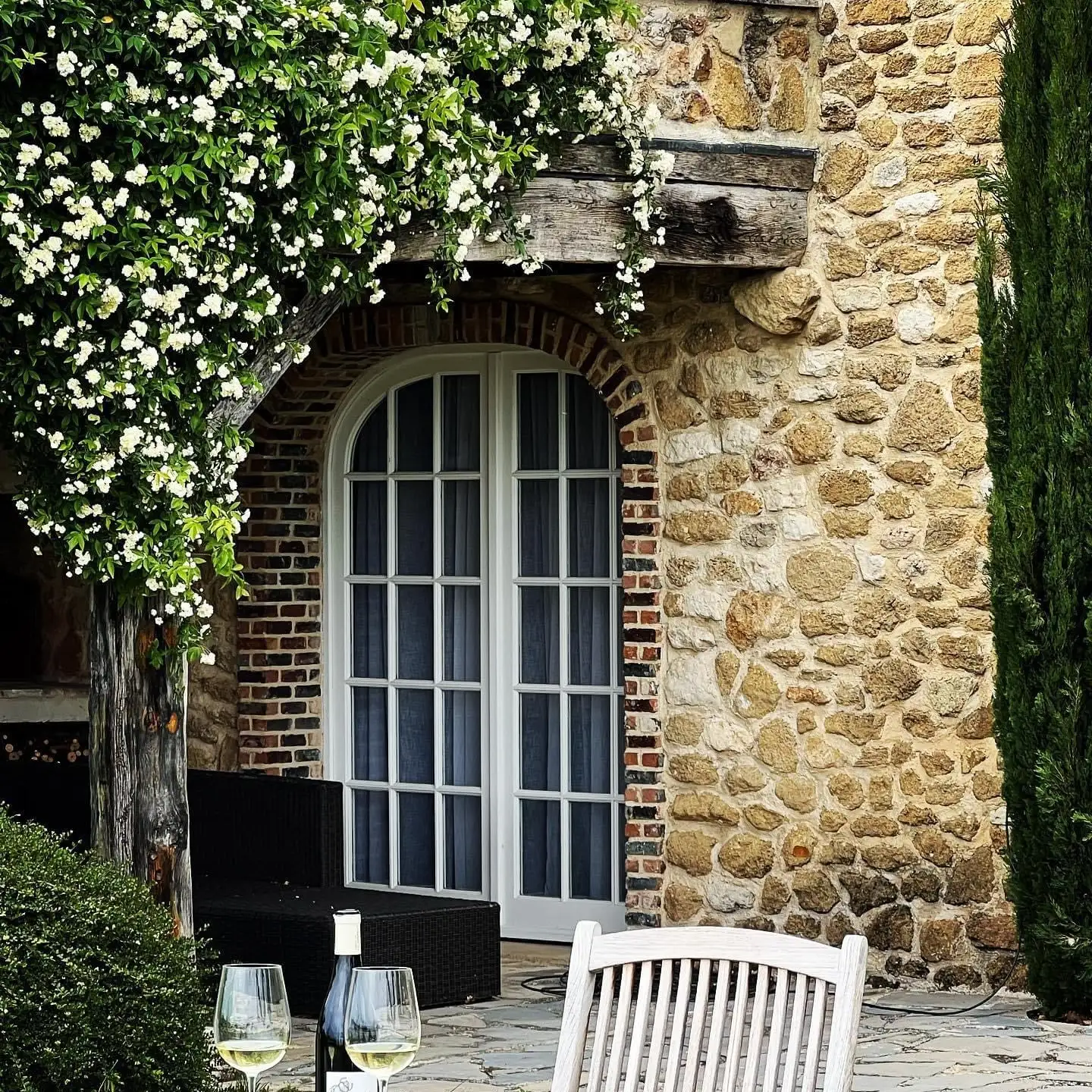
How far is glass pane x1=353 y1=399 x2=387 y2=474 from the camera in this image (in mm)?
8273

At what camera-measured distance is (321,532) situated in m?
8.38

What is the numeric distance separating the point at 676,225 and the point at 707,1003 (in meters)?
4.11

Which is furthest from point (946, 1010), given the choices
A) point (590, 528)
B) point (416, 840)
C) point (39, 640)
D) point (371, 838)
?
point (39, 640)

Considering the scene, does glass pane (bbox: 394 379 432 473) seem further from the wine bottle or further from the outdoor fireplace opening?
the wine bottle

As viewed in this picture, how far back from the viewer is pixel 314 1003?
20.4 ft

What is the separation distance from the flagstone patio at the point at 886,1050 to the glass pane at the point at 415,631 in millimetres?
1903

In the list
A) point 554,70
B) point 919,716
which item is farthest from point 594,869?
point 554,70

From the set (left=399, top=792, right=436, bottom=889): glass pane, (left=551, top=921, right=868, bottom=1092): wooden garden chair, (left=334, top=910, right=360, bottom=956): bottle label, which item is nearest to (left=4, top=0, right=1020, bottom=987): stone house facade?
(left=399, top=792, right=436, bottom=889): glass pane

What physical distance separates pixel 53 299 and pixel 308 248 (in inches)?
28.7

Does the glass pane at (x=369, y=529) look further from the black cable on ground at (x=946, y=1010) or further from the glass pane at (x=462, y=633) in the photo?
the black cable on ground at (x=946, y=1010)

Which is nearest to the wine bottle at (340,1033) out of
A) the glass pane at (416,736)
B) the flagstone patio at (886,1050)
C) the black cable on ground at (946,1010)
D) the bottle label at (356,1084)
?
the bottle label at (356,1084)

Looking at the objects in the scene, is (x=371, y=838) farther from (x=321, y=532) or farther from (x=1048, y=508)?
(x=1048, y=508)

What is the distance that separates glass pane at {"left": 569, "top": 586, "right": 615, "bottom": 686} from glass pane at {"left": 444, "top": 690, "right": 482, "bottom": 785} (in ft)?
1.67

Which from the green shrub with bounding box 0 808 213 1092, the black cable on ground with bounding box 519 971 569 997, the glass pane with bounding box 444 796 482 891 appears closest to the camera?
the green shrub with bounding box 0 808 213 1092
